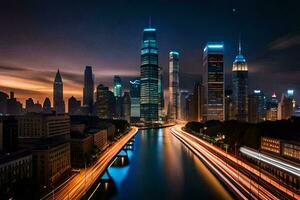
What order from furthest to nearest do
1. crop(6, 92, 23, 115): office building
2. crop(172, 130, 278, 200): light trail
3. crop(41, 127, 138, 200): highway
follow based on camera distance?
crop(6, 92, 23, 115): office building, crop(172, 130, 278, 200): light trail, crop(41, 127, 138, 200): highway

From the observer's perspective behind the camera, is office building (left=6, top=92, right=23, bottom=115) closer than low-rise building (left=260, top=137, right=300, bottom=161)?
No

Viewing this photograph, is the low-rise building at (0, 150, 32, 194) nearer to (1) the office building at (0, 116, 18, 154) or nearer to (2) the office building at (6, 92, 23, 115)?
(1) the office building at (0, 116, 18, 154)

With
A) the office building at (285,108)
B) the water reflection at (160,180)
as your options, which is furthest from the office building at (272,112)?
the water reflection at (160,180)

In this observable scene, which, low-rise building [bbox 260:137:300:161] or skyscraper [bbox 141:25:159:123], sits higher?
skyscraper [bbox 141:25:159:123]

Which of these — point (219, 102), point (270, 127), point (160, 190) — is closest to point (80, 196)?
point (160, 190)

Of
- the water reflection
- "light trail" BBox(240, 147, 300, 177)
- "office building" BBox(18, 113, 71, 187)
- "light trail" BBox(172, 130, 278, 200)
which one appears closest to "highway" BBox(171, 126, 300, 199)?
"light trail" BBox(172, 130, 278, 200)
